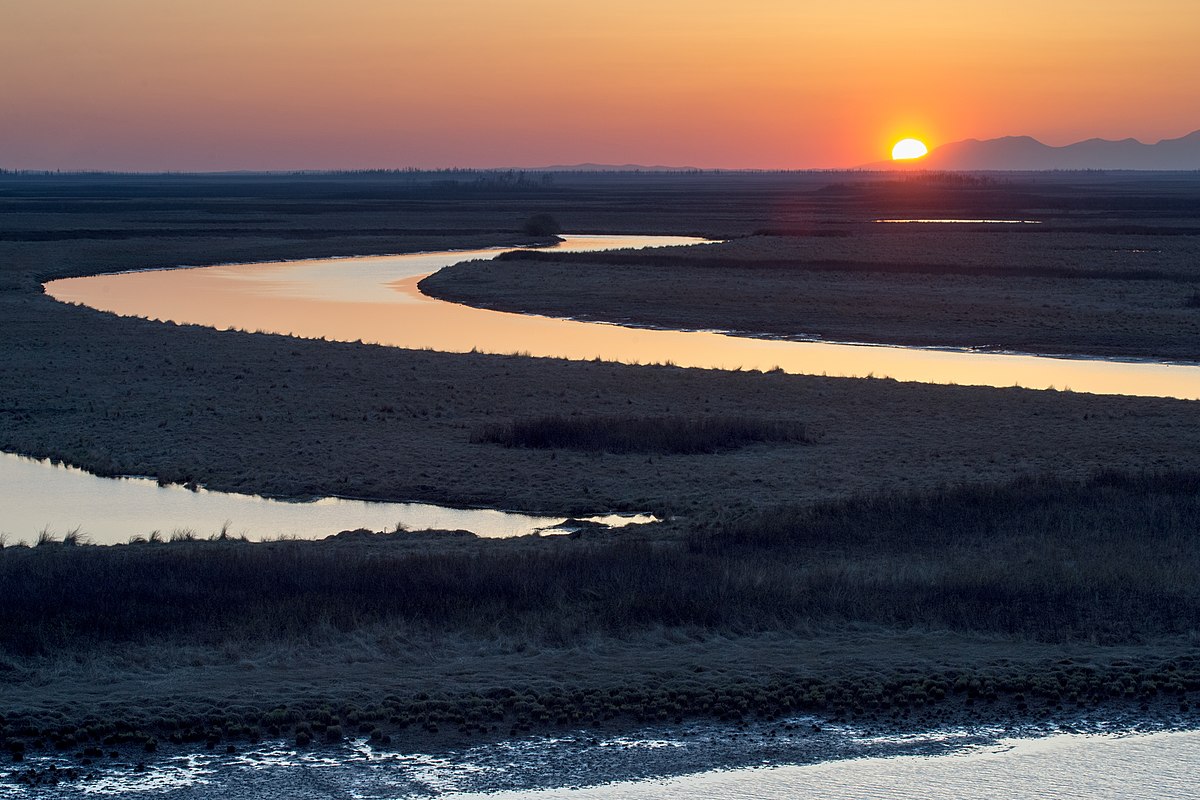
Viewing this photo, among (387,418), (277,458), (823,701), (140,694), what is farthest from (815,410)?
(140,694)

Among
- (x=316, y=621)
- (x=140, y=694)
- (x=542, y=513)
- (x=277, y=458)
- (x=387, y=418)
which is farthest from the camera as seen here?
(x=387, y=418)

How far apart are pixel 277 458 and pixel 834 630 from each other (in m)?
12.2

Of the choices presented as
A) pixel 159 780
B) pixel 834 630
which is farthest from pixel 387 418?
pixel 159 780

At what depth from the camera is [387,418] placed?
1018 inches

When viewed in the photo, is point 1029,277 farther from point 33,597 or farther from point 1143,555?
point 33,597

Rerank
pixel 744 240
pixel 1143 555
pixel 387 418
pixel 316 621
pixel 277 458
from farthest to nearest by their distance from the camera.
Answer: pixel 744 240 < pixel 387 418 < pixel 277 458 < pixel 1143 555 < pixel 316 621

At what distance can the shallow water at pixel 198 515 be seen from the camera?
18.3m

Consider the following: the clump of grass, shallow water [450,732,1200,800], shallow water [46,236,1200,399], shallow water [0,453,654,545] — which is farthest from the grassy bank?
shallow water [46,236,1200,399]

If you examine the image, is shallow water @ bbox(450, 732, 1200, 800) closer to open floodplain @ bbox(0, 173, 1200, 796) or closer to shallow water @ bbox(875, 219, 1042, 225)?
open floodplain @ bbox(0, 173, 1200, 796)

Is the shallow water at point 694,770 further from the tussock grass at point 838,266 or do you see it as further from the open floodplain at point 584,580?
the tussock grass at point 838,266

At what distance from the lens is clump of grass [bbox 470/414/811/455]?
23078 millimetres

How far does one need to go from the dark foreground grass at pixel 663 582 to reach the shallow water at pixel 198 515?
6.56 feet

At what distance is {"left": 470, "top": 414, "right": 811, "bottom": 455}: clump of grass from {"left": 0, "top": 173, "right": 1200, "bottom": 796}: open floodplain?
72 millimetres

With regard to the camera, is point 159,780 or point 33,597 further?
point 33,597
